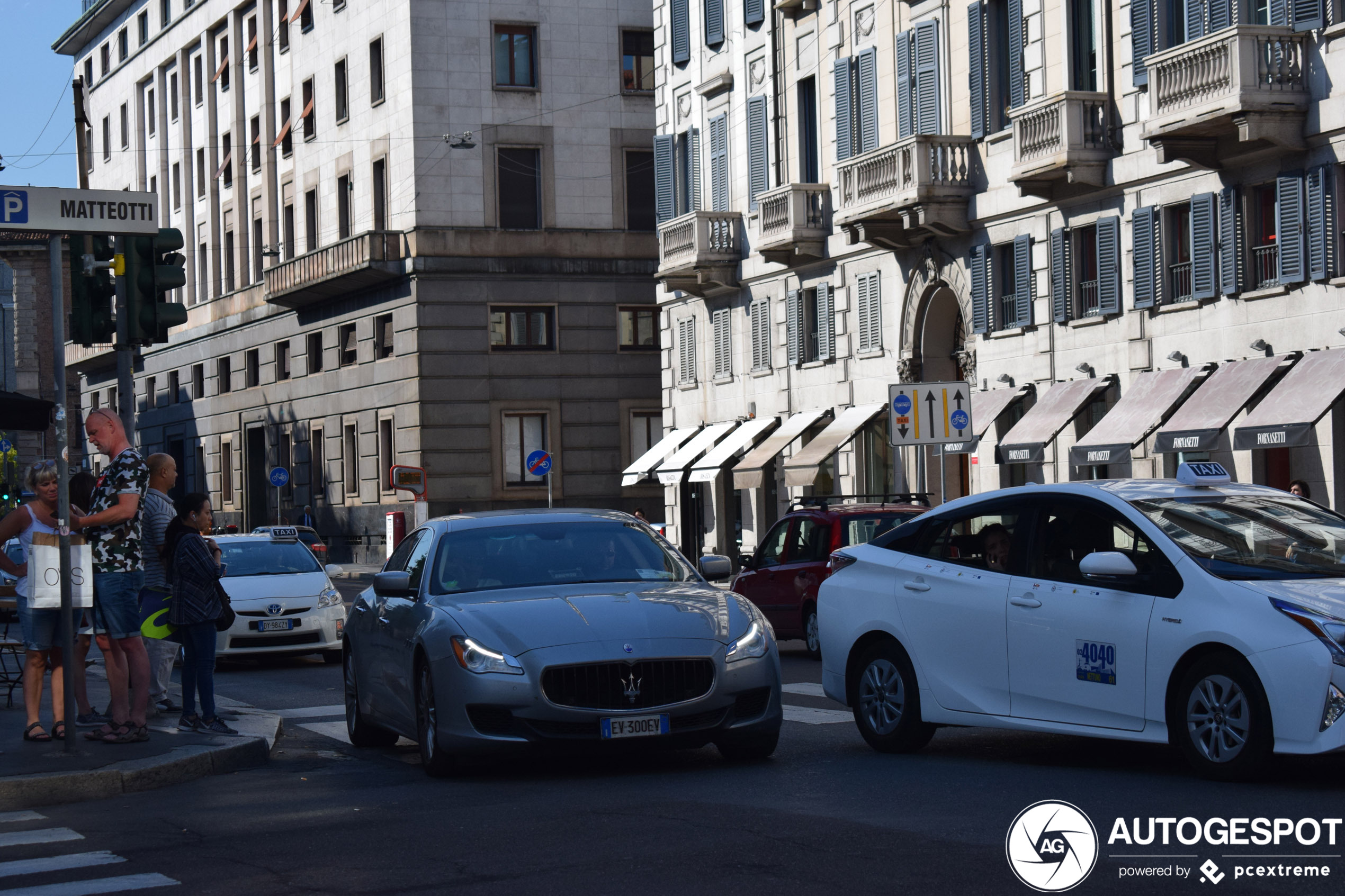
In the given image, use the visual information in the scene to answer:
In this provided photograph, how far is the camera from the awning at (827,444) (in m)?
37.0

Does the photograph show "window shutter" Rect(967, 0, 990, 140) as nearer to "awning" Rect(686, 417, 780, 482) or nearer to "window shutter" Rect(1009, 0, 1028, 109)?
"window shutter" Rect(1009, 0, 1028, 109)

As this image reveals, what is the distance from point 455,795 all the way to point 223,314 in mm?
56301

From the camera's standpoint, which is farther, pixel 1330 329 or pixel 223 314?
pixel 223 314

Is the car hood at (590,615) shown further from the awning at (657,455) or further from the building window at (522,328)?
the building window at (522,328)

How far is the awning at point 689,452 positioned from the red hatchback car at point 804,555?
2089 cm

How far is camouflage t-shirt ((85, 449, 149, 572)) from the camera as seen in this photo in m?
12.1

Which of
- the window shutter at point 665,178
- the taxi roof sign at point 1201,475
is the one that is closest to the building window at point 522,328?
the window shutter at point 665,178

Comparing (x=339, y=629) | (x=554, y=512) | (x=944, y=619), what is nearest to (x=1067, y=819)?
(x=944, y=619)

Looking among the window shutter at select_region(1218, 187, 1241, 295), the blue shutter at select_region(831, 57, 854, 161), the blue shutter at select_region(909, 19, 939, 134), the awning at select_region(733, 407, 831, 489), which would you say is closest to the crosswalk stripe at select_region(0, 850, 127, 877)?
the window shutter at select_region(1218, 187, 1241, 295)

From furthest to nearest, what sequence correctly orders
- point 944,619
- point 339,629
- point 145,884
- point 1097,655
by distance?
1. point 339,629
2. point 944,619
3. point 1097,655
4. point 145,884

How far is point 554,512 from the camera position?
40.1ft

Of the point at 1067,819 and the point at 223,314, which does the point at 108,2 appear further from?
the point at 1067,819

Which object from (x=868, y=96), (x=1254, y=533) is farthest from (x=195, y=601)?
(x=868, y=96)

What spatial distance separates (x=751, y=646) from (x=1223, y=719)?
278 cm
